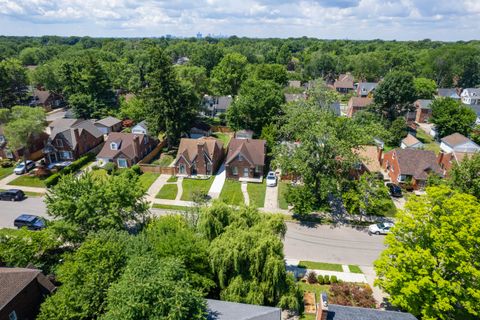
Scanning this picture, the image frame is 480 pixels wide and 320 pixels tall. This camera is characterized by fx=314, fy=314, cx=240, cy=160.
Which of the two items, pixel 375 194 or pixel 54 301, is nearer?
pixel 54 301

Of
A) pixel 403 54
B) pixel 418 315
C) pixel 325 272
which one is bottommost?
pixel 325 272

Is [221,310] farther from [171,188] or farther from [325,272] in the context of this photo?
[171,188]

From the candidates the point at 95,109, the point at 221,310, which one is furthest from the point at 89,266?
the point at 95,109

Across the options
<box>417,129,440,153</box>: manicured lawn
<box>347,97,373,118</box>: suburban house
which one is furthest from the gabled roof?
<box>347,97,373,118</box>: suburban house

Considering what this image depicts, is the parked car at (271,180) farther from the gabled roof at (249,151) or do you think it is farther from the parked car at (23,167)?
the parked car at (23,167)

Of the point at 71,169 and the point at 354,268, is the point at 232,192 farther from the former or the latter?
the point at 71,169
